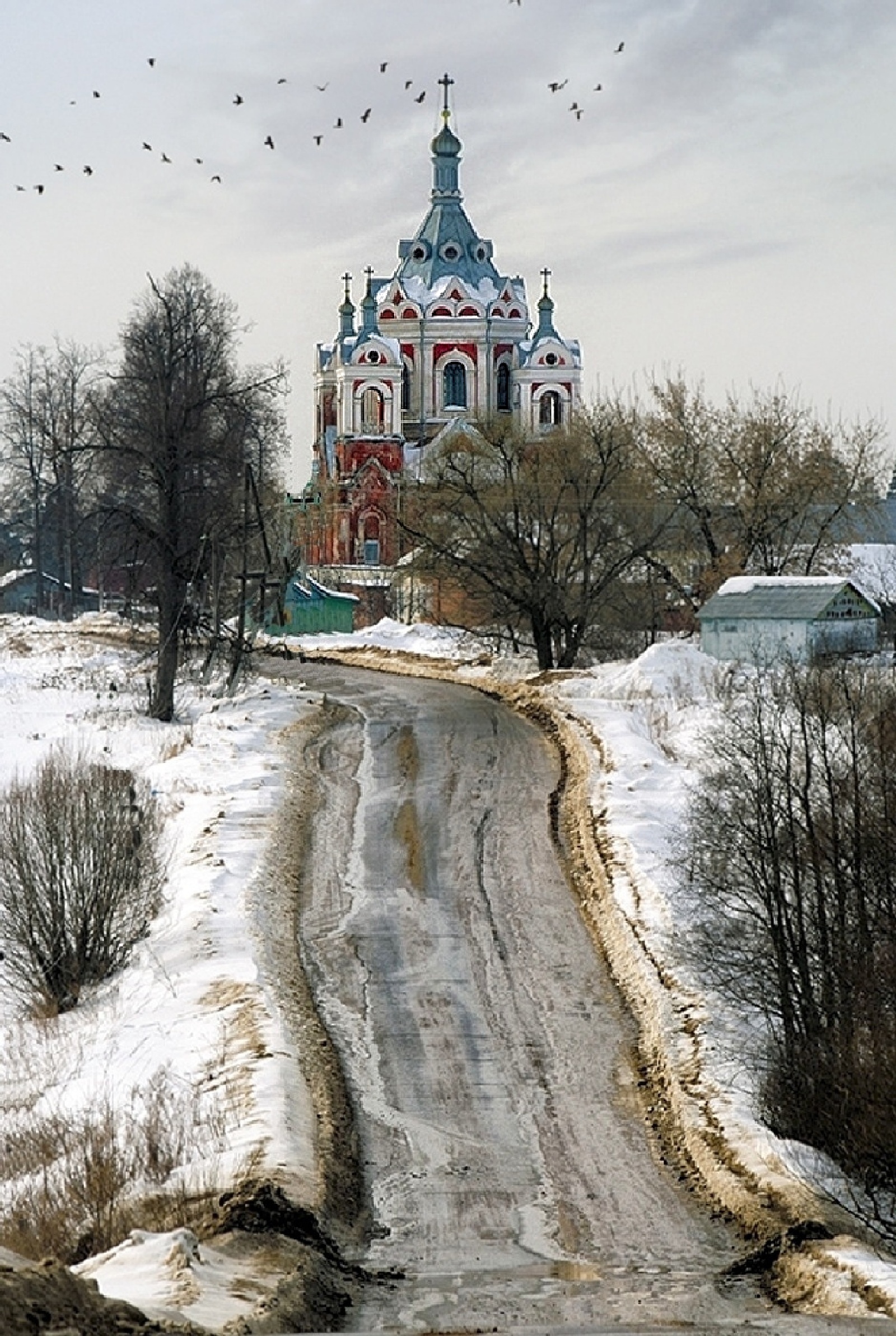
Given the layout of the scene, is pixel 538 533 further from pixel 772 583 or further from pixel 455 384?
pixel 455 384

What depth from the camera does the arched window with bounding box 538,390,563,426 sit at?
273ft

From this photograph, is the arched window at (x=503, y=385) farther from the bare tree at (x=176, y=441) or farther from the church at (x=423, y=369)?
the bare tree at (x=176, y=441)

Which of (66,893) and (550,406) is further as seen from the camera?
(550,406)

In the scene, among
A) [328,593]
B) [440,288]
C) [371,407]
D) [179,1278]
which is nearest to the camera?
[179,1278]

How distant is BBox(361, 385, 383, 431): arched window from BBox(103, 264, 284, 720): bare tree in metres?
46.4

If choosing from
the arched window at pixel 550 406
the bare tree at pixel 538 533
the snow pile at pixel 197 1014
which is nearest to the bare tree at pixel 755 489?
the bare tree at pixel 538 533

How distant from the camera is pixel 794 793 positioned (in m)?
19.3

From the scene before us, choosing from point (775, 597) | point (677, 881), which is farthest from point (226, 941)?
point (775, 597)

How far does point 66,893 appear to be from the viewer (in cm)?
1827

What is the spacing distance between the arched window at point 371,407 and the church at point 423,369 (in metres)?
0.05

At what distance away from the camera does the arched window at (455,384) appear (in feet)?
275

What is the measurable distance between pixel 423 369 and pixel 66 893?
67.2 meters

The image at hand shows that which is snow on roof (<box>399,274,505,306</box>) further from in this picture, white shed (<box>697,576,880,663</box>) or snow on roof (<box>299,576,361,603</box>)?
white shed (<box>697,576,880,663</box>)

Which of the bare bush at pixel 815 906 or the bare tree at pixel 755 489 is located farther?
the bare tree at pixel 755 489
